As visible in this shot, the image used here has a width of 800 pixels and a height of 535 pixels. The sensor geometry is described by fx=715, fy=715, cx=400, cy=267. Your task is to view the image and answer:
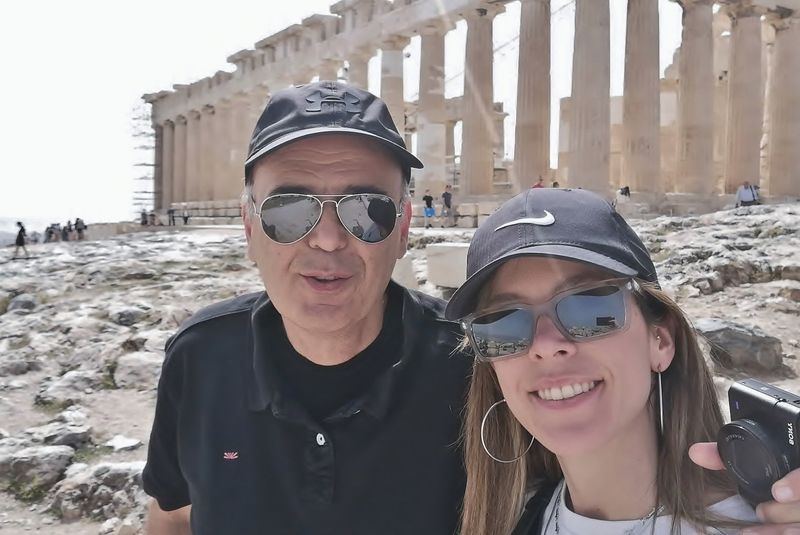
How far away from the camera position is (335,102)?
8.04 feet

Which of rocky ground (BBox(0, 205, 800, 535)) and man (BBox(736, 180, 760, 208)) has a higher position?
man (BBox(736, 180, 760, 208))

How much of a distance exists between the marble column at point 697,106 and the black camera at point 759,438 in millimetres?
23149

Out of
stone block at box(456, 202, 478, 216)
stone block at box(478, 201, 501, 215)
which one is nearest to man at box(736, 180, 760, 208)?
stone block at box(478, 201, 501, 215)

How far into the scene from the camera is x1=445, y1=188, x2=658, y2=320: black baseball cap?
1936 millimetres

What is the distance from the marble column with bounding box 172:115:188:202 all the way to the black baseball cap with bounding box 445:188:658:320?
50986 mm

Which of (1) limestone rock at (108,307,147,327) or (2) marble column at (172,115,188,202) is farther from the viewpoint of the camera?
(2) marble column at (172,115,188,202)

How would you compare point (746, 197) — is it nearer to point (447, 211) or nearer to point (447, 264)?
point (447, 211)

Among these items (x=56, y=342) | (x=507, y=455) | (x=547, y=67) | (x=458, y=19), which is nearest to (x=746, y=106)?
(x=547, y=67)

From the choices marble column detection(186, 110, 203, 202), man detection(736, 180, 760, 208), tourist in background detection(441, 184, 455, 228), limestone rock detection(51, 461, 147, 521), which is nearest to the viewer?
limestone rock detection(51, 461, 147, 521)

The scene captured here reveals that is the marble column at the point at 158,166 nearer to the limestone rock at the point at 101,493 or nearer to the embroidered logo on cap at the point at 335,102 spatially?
the limestone rock at the point at 101,493

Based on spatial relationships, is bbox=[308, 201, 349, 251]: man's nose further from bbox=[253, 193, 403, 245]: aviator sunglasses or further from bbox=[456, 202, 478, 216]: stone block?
bbox=[456, 202, 478, 216]: stone block

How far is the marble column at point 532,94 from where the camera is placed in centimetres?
2311

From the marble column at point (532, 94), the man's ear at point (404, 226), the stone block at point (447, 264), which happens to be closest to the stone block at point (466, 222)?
the marble column at point (532, 94)

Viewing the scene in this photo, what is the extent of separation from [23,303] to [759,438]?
503 inches
